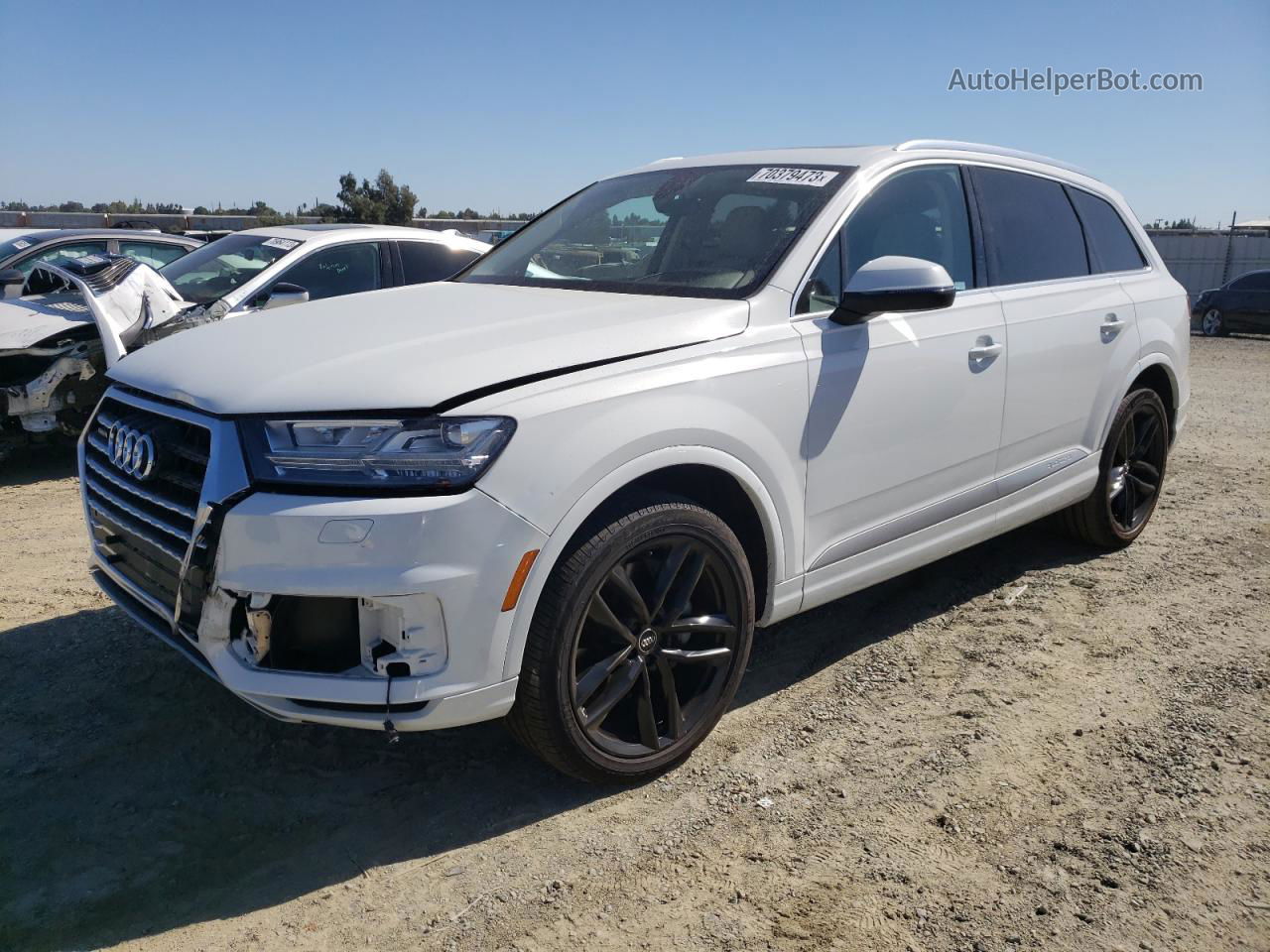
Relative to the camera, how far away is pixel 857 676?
3840mm

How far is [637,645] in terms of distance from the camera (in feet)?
9.64

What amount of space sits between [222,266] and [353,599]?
17.5ft

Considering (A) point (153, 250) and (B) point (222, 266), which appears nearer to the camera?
(B) point (222, 266)

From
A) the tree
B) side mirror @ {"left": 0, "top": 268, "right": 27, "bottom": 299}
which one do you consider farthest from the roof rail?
the tree

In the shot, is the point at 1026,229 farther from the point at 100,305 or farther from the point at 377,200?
the point at 377,200

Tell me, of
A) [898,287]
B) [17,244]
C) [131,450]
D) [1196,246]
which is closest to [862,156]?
[898,287]

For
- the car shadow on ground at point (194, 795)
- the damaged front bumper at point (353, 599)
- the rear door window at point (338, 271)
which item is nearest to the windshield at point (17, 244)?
the rear door window at point (338, 271)

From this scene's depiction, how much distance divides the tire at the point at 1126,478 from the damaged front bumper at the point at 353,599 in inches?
136

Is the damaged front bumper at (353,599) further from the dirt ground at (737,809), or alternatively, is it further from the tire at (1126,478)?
the tire at (1126,478)

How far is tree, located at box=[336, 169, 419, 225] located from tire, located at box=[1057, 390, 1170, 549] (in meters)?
35.5

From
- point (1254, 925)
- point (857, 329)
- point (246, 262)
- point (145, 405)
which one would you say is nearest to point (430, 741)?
point (145, 405)

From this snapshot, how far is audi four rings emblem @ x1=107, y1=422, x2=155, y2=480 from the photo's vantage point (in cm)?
288

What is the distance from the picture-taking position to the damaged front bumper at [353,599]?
2445 millimetres

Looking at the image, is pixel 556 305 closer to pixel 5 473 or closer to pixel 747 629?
pixel 747 629
